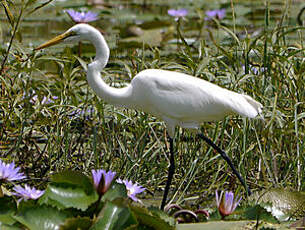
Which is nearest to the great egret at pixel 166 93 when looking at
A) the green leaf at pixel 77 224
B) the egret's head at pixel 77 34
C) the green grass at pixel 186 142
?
the egret's head at pixel 77 34

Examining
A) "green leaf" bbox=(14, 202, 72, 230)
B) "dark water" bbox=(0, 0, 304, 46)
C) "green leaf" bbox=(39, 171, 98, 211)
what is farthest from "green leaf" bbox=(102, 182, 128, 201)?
"dark water" bbox=(0, 0, 304, 46)

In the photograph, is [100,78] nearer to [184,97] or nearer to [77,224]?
[184,97]

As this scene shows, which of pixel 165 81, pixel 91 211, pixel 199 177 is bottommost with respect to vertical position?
pixel 199 177

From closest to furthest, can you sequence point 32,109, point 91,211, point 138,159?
1. point 91,211
2. point 138,159
3. point 32,109

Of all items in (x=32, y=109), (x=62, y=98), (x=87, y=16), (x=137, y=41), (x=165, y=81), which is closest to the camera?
(x=165, y=81)

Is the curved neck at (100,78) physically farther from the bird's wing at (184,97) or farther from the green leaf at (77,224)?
the green leaf at (77,224)

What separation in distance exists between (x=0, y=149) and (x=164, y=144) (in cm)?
75

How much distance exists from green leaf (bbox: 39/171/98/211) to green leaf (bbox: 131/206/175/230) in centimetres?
14

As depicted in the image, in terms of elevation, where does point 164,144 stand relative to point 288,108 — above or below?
below

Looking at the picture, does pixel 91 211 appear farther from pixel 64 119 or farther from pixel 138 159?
pixel 64 119

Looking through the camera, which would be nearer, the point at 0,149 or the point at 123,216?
the point at 123,216

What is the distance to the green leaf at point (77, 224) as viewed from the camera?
1577 mm

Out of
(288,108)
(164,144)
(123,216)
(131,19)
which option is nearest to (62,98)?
(164,144)

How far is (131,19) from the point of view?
6.51m
